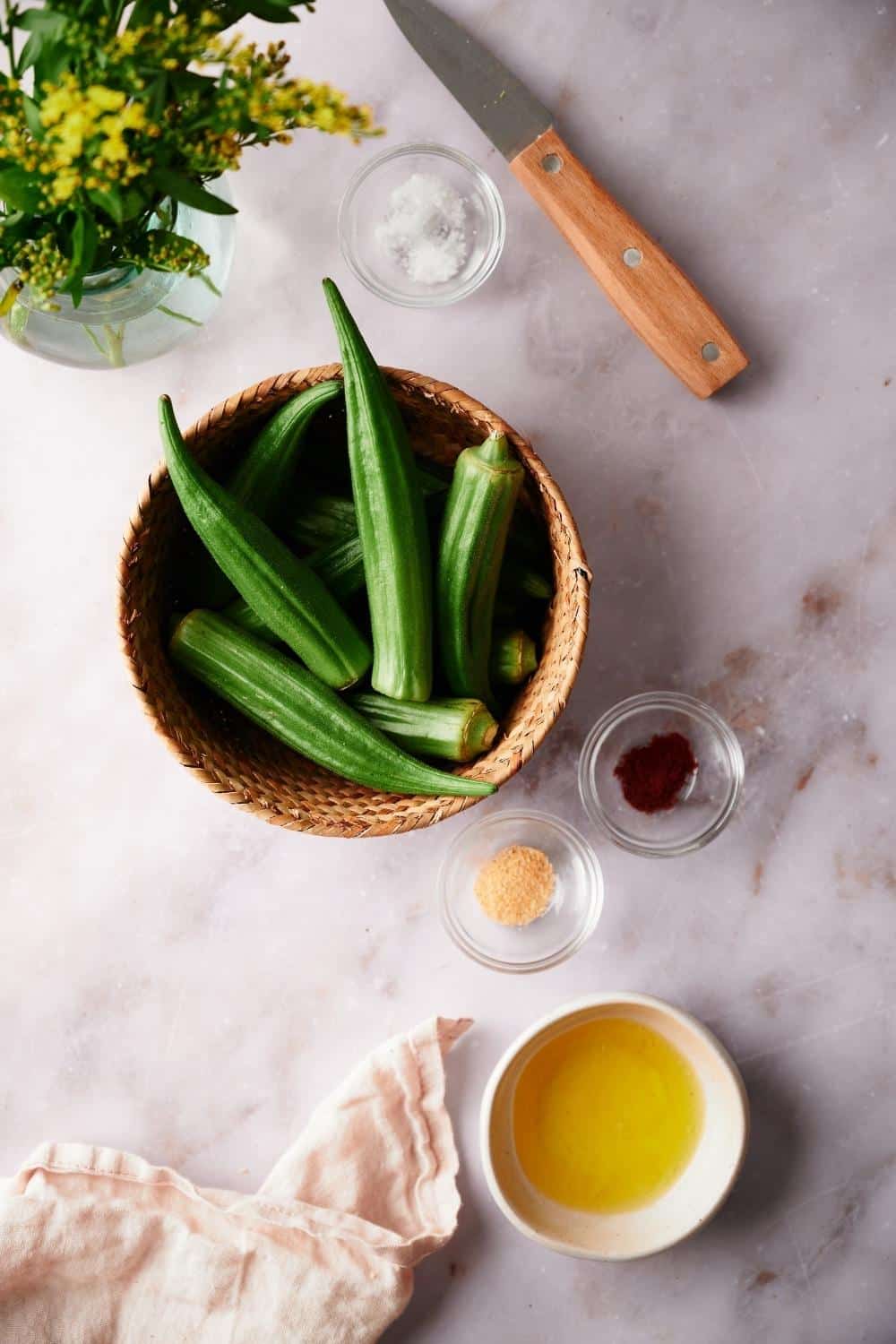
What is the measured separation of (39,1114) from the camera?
1.67 m

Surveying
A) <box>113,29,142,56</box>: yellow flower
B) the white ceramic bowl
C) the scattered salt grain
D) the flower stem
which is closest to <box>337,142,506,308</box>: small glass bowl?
the scattered salt grain

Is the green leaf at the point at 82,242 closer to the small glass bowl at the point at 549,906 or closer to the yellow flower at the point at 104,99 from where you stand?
the yellow flower at the point at 104,99

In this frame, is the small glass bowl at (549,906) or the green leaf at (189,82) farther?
the small glass bowl at (549,906)

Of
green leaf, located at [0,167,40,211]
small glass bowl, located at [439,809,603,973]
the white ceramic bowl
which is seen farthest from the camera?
small glass bowl, located at [439,809,603,973]

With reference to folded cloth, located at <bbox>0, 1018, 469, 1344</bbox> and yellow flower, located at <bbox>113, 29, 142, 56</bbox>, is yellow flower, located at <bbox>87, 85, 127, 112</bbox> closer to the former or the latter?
yellow flower, located at <bbox>113, 29, 142, 56</bbox>

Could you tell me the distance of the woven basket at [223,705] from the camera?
53.2 inches

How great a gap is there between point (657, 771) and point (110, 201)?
1.02 meters

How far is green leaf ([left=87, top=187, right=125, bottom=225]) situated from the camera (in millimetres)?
942

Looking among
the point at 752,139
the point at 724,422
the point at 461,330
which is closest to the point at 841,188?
the point at 752,139

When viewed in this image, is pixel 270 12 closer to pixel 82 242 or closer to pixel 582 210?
pixel 82 242

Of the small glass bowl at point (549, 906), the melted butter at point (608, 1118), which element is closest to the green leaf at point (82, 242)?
the small glass bowl at point (549, 906)

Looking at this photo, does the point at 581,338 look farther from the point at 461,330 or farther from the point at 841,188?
the point at 841,188

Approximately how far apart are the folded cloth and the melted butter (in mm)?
126

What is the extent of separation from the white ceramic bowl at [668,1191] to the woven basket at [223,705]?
1.25 ft
